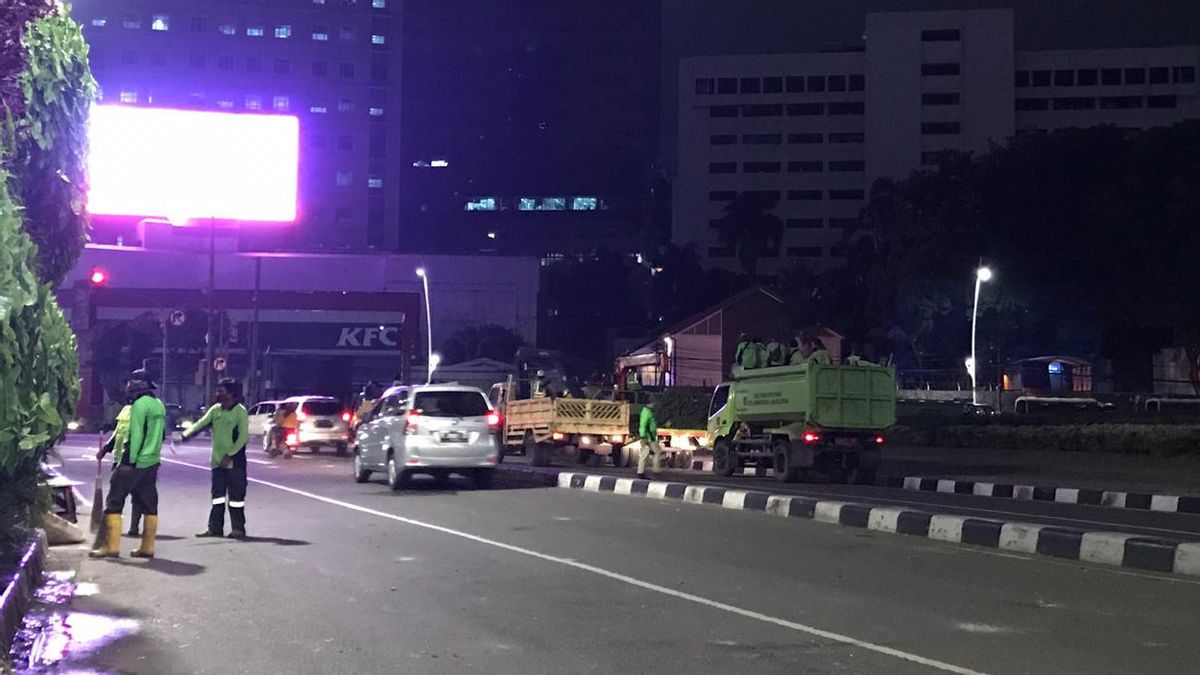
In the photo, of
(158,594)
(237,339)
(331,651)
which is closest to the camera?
(331,651)

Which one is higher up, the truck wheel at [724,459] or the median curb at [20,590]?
the truck wheel at [724,459]

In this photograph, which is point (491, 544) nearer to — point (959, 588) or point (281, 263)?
point (959, 588)

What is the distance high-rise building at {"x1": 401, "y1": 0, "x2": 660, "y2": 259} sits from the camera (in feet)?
452

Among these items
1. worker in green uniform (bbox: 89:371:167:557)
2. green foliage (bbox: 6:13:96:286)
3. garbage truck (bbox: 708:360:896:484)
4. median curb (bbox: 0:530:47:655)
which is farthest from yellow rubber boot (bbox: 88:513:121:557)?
garbage truck (bbox: 708:360:896:484)

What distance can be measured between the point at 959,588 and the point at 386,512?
870 cm

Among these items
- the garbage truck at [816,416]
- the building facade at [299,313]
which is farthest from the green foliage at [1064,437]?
the building facade at [299,313]

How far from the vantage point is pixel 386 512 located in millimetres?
16594

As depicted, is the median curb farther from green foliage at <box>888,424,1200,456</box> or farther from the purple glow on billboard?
the purple glow on billboard

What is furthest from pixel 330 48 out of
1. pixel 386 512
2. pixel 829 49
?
pixel 386 512

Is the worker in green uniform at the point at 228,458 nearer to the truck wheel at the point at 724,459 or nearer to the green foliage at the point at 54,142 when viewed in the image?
the green foliage at the point at 54,142

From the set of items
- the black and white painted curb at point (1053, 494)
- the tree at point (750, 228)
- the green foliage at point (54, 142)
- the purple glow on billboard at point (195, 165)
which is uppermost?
the tree at point (750, 228)

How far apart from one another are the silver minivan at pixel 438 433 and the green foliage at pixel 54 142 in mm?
8127

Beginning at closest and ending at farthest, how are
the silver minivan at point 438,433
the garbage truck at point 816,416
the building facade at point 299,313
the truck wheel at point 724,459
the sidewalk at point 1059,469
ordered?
the silver minivan at point 438,433 → the garbage truck at point 816,416 → the sidewalk at point 1059,469 → the truck wheel at point 724,459 → the building facade at point 299,313

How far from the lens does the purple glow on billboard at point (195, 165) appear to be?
126 feet
